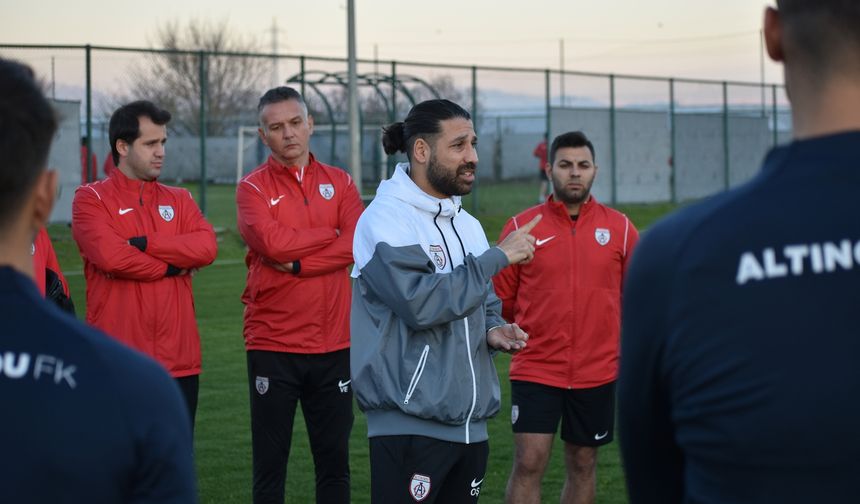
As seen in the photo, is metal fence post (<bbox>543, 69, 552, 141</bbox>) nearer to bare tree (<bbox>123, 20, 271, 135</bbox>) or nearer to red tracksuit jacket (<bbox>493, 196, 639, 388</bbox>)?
bare tree (<bbox>123, 20, 271, 135</bbox>)

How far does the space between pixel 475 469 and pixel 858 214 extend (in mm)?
2882

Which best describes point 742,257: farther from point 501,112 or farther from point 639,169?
point 501,112

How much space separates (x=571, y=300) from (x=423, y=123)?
1.81 m

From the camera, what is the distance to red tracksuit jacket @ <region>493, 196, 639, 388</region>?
6012mm

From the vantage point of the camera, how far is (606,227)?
6.19 metres

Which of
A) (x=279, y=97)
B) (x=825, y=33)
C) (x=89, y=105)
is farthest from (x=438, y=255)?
(x=89, y=105)

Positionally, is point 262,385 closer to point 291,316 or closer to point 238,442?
point 291,316

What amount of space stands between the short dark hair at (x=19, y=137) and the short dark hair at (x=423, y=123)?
2.84 meters

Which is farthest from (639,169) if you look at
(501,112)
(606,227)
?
(606,227)

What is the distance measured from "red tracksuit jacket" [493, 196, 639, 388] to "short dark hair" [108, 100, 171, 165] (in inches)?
76.0

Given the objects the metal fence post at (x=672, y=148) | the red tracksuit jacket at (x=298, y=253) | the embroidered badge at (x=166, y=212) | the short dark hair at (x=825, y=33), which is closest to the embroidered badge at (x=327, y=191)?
the red tracksuit jacket at (x=298, y=253)

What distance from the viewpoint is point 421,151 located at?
4559 mm

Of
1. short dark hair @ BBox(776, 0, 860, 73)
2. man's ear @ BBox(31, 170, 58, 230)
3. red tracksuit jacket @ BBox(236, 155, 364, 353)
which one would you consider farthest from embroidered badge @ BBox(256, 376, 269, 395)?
short dark hair @ BBox(776, 0, 860, 73)

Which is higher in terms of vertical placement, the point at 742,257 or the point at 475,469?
the point at 742,257
